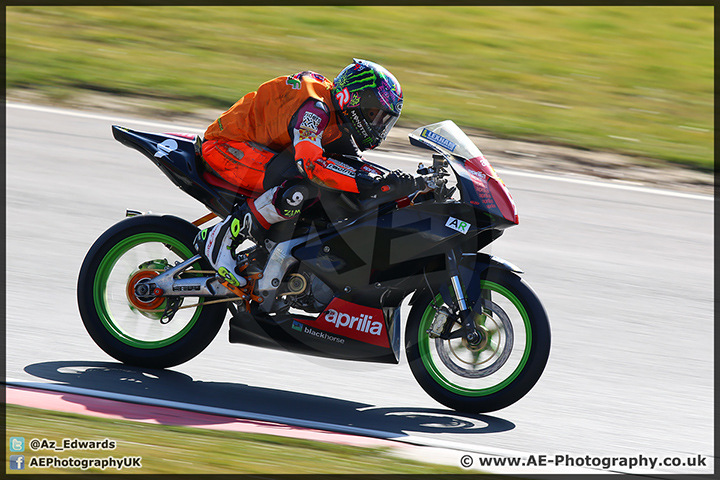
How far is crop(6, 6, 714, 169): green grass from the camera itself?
422 inches

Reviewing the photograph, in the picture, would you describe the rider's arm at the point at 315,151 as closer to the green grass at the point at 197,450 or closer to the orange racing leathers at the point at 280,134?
the orange racing leathers at the point at 280,134

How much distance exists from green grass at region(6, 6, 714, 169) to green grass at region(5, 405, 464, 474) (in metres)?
6.21

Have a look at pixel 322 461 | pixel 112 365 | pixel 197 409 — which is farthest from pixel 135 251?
pixel 322 461

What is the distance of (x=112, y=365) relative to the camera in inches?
218

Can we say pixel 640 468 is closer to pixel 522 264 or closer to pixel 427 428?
pixel 427 428

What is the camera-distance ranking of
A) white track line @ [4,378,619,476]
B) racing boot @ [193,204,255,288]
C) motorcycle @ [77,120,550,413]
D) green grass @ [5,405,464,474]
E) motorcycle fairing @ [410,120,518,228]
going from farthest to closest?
racing boot @ [193,204,255,288], motorcycle @ [77,120,550,413], motorcycle fairing @ [410,120,518,228], white track line @ [4,378,619,476], green grass @ [5,405,464,474]

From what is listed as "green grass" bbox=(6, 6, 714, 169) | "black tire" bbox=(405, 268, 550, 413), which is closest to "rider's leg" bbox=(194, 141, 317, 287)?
"black tire" bbox=(405, 268, 550, 413)

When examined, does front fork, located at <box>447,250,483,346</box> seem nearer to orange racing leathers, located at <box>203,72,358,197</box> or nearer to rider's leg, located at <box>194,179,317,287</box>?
orange racing leathers, located at <box>203,72,358,197</box>

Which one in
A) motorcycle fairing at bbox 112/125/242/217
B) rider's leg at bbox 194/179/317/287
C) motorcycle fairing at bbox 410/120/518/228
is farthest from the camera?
motorcycle fairing at bbox 112/125/242/217

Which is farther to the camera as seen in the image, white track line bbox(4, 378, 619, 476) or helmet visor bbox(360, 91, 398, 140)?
helmet visor bbox(360, 91, 398, 140)

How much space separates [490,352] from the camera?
5125mm

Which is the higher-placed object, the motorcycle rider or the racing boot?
the motorcycle rider

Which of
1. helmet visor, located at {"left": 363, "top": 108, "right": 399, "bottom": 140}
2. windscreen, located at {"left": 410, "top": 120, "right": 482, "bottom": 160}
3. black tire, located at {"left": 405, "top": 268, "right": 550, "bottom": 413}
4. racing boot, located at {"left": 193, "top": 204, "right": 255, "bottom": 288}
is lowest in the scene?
black tire, located at {"left": 405, "top": 268, "right": 550, "bottom": 413}

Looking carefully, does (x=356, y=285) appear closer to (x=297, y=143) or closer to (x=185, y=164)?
(x=297, y=143)
